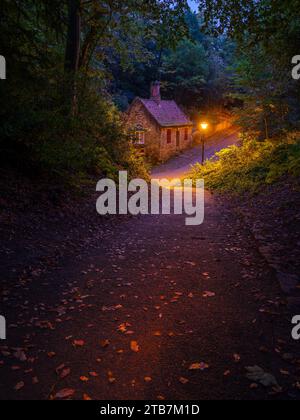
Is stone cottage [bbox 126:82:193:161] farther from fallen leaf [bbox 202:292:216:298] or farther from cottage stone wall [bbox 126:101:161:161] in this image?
fallen leaf [bbox 202:292:216:298]

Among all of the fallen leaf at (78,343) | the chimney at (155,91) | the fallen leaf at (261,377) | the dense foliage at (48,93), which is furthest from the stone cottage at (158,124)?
the fallen leaf at (261,377)

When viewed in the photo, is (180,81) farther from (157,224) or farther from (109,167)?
(157,224)

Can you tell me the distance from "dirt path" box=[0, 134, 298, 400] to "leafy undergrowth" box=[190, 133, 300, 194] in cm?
745

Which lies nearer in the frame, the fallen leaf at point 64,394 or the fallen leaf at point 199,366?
the fallen leaf at point 64,394

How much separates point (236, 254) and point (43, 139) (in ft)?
18.5

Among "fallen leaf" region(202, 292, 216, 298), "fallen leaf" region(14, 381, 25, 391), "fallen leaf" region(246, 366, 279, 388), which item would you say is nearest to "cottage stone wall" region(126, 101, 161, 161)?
"fallen leaf" region(202, 292, 216, 298)

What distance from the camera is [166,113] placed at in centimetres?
4375

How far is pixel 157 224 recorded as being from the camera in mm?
10719

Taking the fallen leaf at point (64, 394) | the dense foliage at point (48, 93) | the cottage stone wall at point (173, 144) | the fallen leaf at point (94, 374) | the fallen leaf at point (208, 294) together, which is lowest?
the fallen leaf at point (64, 394)

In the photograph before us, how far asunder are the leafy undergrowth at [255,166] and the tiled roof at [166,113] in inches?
672

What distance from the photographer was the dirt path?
334 cm

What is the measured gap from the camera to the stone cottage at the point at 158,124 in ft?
138

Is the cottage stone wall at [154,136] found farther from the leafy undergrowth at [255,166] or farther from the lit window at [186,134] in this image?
the leafy undergrowth at [255,166]
